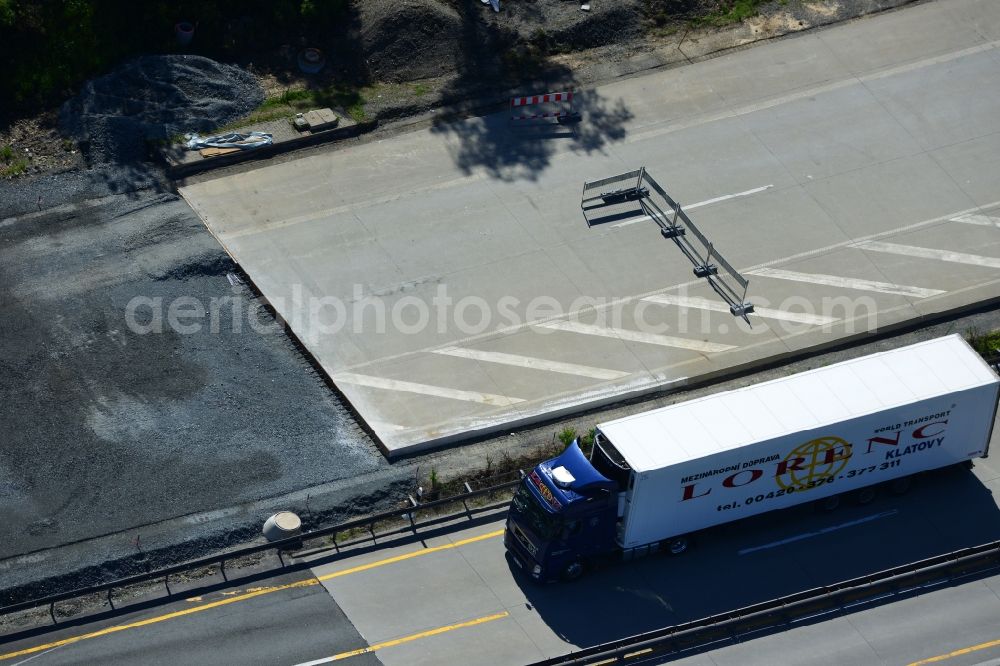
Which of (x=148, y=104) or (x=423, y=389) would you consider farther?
(x=148, y=104)

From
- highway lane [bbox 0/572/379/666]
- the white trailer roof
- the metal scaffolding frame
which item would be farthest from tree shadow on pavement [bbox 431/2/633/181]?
highway lane [bbox 0/572/379/666]

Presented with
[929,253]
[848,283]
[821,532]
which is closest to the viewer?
[821,532]

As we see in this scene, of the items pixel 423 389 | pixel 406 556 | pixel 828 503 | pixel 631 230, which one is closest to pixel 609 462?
pixel 406 556

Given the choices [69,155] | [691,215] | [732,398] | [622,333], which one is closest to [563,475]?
[732,398]

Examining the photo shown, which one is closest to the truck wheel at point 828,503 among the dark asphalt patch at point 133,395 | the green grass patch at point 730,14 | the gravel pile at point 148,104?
the dark asphalt patch at point 133,395

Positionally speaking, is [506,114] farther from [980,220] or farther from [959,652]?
[959,652]

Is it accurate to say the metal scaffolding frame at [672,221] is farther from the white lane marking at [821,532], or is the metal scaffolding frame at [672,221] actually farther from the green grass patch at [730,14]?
the green grass patch at [730,14]

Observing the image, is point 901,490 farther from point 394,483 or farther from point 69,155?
point 69,155
